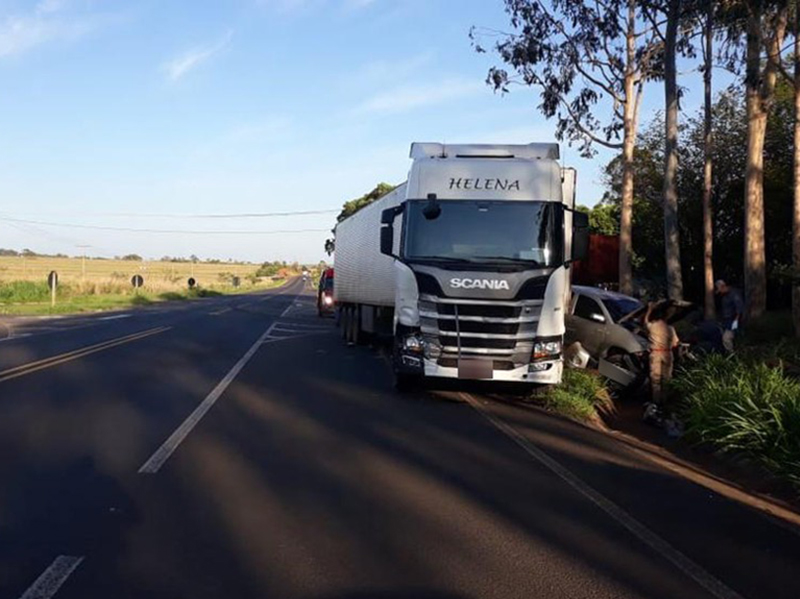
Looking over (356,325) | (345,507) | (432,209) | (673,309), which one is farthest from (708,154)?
(345,507)

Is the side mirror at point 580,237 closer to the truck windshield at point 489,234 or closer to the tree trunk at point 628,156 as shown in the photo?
the truck windshield at point 489,234

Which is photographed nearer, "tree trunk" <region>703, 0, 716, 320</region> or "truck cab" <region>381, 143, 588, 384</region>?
"truck cab" <region>381, 143, 588, 384</region>

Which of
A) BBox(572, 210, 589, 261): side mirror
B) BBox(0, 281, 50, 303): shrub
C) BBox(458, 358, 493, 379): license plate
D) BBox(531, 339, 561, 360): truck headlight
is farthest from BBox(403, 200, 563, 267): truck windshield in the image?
BBox(0, 281, 50, 303): shrub

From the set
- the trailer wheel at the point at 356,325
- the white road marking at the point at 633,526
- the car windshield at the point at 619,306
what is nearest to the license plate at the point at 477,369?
the white road marking at the point at 633,526

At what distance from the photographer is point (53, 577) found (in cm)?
527

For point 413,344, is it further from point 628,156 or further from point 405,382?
point 628,156

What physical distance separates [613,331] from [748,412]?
601 cm

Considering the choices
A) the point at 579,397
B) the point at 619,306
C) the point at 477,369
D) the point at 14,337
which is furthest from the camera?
the point at 14,337

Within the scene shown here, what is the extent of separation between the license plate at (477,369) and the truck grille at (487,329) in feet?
0.29

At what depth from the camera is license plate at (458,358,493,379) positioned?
12656mm

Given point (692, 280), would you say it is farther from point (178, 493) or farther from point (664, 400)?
point (178, 493)

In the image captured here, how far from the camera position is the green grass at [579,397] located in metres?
12.5

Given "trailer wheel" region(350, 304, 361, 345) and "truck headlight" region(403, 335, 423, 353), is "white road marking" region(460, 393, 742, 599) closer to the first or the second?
"truck headlight" region(403, 335, 423, 353)

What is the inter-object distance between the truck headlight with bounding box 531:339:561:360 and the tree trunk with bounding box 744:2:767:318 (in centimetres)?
1027
